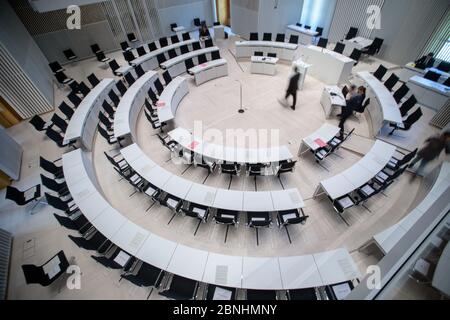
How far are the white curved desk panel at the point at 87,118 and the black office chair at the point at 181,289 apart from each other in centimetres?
649

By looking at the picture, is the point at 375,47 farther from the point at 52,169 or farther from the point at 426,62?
the point at 52,169

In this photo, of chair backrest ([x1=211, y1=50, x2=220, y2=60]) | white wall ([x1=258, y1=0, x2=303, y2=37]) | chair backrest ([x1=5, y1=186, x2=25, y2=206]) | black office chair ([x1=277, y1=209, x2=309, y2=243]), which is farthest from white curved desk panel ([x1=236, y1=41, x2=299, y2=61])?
chair backrest ([x1=5, y1=186, x2=25, y2=206])

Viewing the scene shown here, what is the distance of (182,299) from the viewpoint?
4.41 m

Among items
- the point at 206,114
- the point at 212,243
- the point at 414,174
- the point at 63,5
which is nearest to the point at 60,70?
the point at 63,5

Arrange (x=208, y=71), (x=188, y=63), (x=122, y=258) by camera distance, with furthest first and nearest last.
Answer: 1. (x=188, y=63)
2. (x=208, y=71)
3. (x=122, y=258)

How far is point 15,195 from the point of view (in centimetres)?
626

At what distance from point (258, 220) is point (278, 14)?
14951 millimetres

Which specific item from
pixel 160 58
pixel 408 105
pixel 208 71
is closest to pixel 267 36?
pixel 208 71

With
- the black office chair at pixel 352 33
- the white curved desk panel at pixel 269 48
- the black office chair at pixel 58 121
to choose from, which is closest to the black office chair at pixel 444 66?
the black office chair at pixel 352 33

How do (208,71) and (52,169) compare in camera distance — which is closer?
(52,169)

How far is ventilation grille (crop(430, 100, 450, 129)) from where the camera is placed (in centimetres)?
805

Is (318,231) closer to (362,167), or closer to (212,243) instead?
(362,167)

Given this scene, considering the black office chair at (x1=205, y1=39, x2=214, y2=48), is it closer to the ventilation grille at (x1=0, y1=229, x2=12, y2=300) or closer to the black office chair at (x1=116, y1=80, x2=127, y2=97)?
the black office chair at (x1=116, y1=80, x2=127, y2=97)

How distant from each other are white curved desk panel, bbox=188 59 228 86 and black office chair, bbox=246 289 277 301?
10.5 metres
